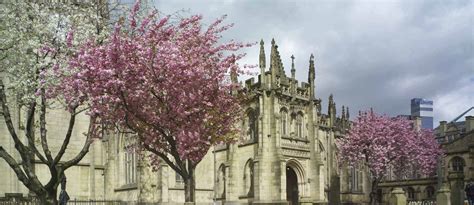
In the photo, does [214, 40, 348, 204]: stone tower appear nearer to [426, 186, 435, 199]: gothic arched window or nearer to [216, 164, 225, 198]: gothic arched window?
[216, 164, 225, 198]: gothic arched window

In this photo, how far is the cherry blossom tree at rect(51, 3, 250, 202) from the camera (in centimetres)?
1866

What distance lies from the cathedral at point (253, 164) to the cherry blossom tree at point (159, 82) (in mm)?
15116

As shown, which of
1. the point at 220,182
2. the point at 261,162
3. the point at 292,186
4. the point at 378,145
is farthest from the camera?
the point at 378,145

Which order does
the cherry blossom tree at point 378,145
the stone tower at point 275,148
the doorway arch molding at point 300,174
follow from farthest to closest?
1. the cherry blossom tree at point 378,145
2. the doorway arch molding at point 300,174
3. the stone tower at point 275,148

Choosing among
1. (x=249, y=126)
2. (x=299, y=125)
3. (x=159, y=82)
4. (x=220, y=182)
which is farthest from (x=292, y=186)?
(x=159, y=82)

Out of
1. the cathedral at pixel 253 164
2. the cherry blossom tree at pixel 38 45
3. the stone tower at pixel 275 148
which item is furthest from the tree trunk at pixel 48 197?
the stone tower at pixel 275 148

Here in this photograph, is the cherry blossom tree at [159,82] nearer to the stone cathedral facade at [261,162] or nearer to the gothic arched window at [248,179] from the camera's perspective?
the stone cathedral facade at [261,162]

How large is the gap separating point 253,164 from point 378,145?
15.7 meters

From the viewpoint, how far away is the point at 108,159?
4322 cm

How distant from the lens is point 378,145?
49.8 m

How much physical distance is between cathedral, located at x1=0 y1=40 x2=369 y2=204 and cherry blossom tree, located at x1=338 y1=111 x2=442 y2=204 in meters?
8.63

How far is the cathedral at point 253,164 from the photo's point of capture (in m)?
37.9

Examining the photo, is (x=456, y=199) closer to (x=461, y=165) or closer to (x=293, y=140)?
(x=293, y=140)

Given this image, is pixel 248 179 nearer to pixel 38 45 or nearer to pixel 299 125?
pixel 299 125
